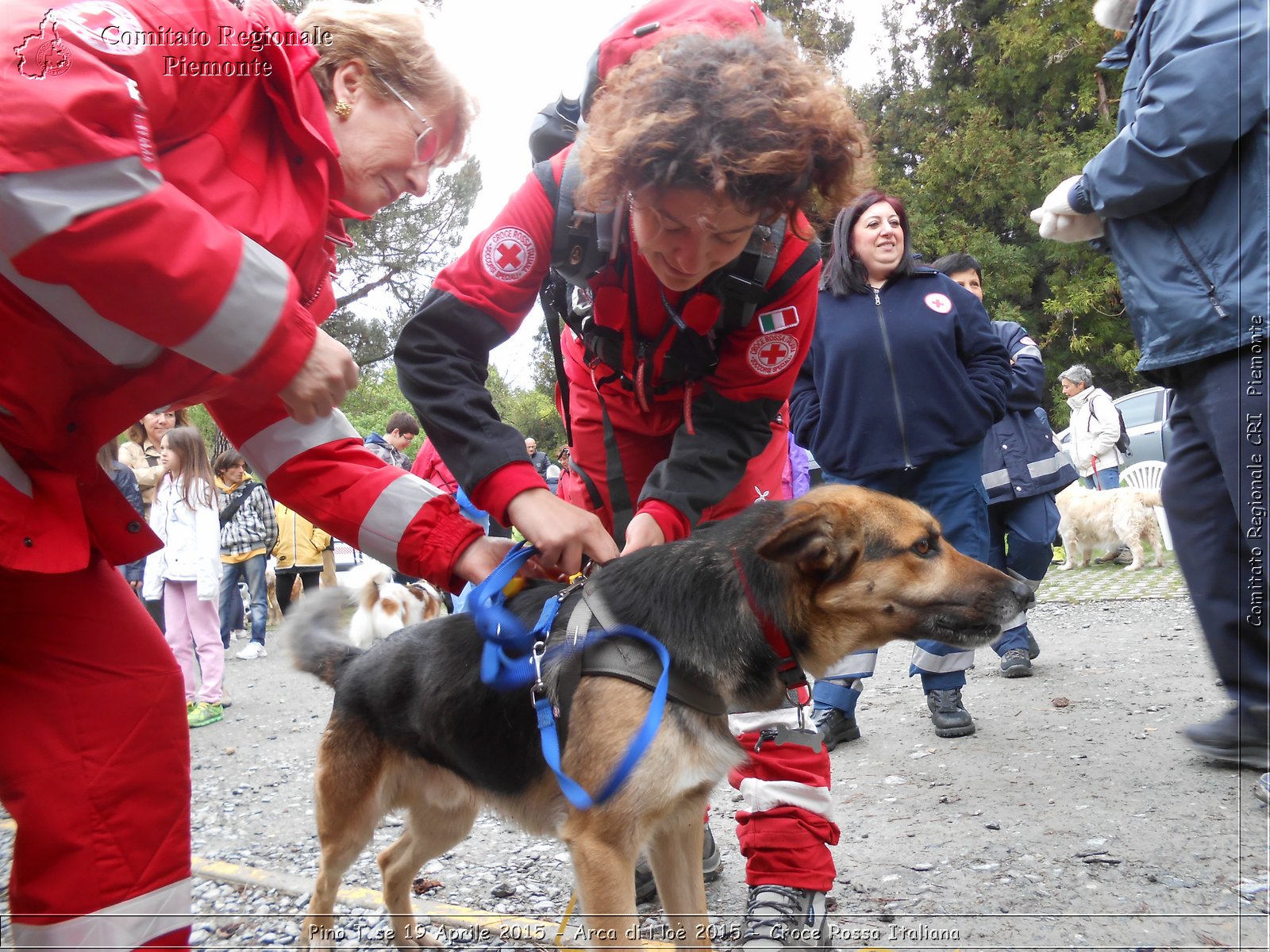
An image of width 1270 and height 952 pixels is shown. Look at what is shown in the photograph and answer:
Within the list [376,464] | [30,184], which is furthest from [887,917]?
[30,184]

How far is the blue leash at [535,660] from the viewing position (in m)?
2.23

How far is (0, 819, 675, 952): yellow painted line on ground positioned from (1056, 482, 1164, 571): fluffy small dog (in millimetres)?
10926

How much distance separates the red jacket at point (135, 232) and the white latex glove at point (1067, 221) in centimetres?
235

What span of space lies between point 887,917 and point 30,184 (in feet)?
9.97

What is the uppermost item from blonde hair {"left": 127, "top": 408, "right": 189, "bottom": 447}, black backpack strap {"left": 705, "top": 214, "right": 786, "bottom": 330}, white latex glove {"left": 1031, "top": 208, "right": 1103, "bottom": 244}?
blonde hair {"left": 127, "top": 408, "right": 189, "bottom": 447}

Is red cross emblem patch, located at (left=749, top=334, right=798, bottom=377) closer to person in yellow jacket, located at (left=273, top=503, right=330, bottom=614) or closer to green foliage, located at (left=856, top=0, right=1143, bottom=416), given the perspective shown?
person in yellow jacket, located at (left=273, top=503, right=330, bottom=614)

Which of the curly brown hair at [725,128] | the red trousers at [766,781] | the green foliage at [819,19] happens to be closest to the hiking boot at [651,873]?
the red trousers at [766,781]

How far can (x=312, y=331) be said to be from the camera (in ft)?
5.51

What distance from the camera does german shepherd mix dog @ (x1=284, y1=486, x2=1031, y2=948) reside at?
7.54ft

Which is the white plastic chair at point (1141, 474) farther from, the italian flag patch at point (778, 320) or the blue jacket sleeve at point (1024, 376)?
the italian flag patch at point (778, 320)

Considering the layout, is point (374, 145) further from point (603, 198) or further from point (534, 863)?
point (534, 863)

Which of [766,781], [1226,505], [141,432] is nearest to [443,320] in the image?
[766,781]

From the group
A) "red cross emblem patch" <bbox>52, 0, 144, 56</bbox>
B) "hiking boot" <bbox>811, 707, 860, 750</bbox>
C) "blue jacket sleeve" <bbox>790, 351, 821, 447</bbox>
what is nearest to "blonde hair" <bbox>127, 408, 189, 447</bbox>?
"blue jacket sleeve" <bbox>790, 351, 821, 447</bbox>

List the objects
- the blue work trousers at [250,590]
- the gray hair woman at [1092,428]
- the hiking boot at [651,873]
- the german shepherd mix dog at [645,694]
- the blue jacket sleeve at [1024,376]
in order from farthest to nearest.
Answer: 1. the gray hair woman at [1092,428]
2. the blue work trousers at [250,590]
3. the blue jacket sleeve at [1024,376]
4. the hiking boot at [651,873]
5. the german shepherd mix dog at [645,694]
